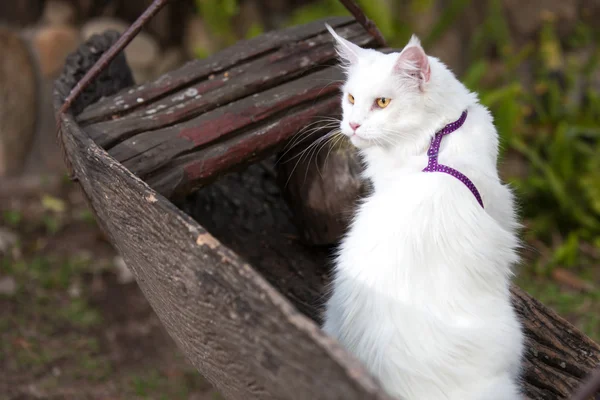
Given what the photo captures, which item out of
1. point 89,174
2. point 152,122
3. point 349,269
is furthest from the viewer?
point 152,122

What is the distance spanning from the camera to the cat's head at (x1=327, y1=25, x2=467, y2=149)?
147cm

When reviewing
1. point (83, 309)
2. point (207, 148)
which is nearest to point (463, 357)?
point (207, 148)

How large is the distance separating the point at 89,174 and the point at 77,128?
0.52ft

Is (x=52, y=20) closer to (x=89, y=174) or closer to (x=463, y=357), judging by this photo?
(x=89, y=174)

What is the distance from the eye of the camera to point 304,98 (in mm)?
2045

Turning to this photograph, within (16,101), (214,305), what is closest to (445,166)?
(214,305)

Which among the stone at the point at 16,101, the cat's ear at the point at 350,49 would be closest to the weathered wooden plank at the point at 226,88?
the cat's ear at the point at 350,49

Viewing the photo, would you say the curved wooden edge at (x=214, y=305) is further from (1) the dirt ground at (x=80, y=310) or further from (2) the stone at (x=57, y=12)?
(2) the stone at (x=57, y=12)

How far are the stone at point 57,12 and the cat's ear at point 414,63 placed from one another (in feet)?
9.95

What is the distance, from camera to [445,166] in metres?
1.47

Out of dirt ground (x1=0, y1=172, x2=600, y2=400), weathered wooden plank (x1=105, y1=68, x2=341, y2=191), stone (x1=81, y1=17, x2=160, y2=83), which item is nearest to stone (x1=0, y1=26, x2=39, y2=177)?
dirt ground (x1=0, y1=172, x2=600, y2=400)

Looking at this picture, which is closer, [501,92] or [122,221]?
[122,221]

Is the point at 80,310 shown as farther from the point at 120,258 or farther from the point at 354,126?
the point at 354,126

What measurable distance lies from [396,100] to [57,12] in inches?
120
